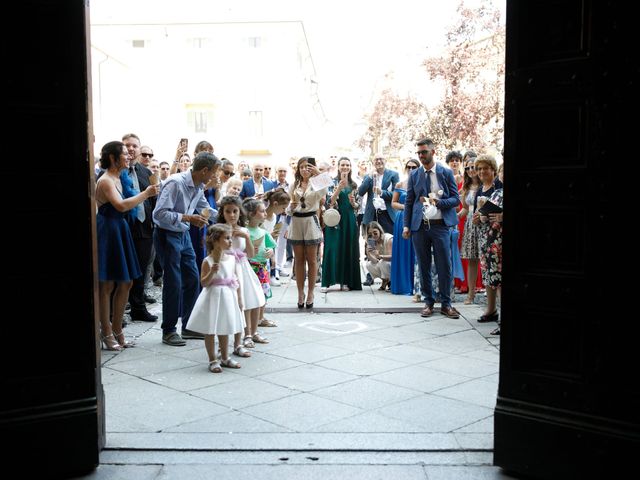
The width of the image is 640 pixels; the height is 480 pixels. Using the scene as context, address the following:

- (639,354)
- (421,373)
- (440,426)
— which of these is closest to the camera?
(639,354)

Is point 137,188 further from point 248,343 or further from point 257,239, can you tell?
point 248,343

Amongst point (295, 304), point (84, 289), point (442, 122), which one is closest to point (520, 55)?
point (84, 289)

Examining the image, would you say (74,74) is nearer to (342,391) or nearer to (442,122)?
(342,391)

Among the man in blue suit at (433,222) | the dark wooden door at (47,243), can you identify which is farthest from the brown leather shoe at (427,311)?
the dark wooden door at (47,243)

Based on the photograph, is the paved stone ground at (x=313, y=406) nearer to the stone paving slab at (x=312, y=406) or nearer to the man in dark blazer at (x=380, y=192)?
the stone paving slab at (x=312, y=406)

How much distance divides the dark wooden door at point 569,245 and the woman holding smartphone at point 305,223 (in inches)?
215

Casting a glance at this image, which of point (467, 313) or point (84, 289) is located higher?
point (84, 289)

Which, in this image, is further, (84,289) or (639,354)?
(84,289)

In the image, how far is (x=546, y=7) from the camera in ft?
11.6

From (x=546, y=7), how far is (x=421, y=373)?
10.9 ft

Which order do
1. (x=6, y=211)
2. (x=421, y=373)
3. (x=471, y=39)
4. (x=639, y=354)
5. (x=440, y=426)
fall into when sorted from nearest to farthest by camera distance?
1. (x=639, y=354)
2. (x=6, y=211)
3. (x=440, y=426)
4. (x=421, y=373)
5. (x=471, y=39)

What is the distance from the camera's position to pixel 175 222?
23.2ft

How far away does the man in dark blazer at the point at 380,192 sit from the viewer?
1203 cm

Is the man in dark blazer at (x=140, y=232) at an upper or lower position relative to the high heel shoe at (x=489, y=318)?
upper
